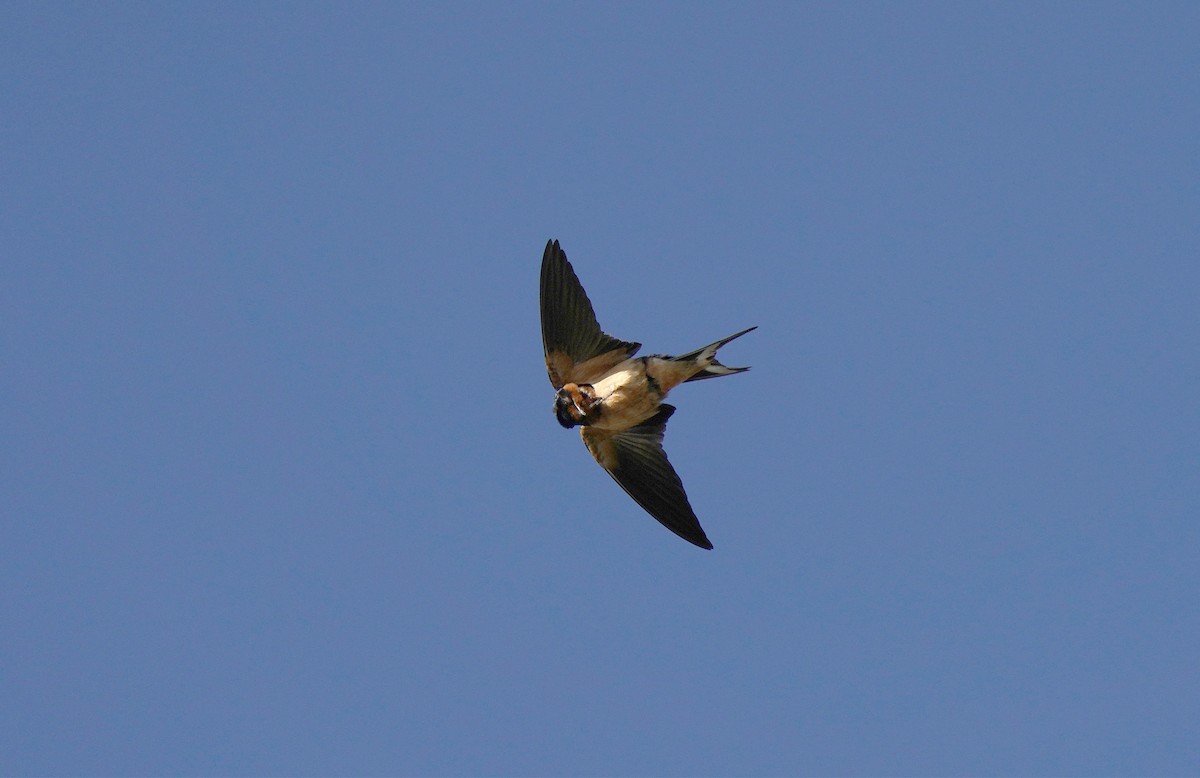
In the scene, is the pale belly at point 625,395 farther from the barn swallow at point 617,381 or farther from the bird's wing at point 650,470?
the bird's wing at point 650,470

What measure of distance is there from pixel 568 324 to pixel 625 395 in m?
0.65

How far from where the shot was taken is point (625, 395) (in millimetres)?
8688

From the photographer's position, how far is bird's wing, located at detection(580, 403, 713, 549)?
8.98 m

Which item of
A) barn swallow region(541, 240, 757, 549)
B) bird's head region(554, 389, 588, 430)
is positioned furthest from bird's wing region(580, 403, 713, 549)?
bird's head region(554, 389, 588, 430)

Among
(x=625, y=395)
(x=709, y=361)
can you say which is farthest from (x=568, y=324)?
(x=709, y=361)

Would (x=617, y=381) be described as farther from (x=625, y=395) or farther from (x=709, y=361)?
(x=709, y=361)

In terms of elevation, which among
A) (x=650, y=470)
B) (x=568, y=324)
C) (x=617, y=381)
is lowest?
(x=650, y=470)

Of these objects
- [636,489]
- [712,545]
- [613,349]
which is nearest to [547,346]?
[613,349]

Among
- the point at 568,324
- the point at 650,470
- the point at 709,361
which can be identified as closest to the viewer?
the point at 709,361

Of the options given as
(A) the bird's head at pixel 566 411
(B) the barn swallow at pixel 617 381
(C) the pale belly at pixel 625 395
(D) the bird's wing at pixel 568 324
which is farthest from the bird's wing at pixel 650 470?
(D) the bird's wing at pixel 568 324

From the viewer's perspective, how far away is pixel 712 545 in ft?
29.1

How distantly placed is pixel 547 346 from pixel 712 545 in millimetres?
1869

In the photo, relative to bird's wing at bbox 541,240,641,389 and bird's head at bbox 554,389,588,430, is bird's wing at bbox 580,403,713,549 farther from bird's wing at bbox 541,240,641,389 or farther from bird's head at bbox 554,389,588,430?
bird's wing at bbox 541,240,641,389

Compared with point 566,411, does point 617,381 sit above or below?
above
